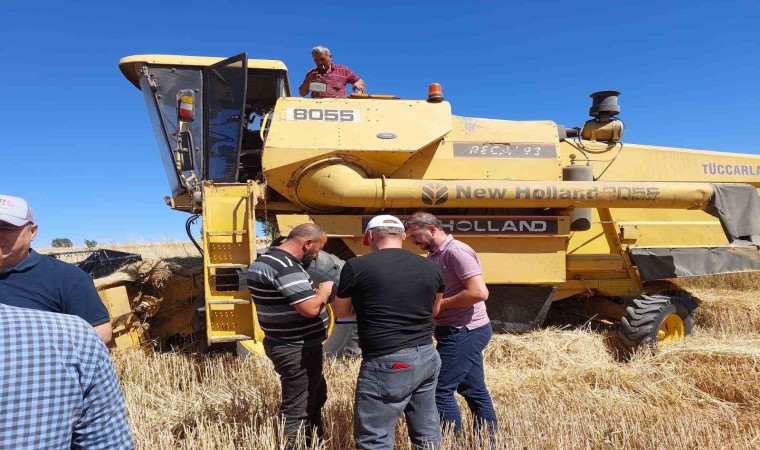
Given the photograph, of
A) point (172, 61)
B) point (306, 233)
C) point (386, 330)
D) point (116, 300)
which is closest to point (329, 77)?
point (172, 61)

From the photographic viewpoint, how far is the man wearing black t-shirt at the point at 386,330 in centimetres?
234

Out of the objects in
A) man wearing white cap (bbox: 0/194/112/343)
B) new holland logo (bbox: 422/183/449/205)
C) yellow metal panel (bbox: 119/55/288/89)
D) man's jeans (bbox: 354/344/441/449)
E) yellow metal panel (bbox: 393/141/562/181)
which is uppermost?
yellow metal panel (bbox: 119/55/288/89)

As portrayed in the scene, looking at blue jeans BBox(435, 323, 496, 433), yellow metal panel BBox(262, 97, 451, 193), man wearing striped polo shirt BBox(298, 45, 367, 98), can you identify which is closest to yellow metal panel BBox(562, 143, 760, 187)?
yellow metal panel BBox(262, 97, 451, 193)

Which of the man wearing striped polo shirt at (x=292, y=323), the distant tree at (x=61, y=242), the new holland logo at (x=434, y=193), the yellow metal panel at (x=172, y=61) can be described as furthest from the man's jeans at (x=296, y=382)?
the distant tree at (x=61, y=242)

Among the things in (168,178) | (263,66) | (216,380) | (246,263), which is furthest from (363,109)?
(216,380)

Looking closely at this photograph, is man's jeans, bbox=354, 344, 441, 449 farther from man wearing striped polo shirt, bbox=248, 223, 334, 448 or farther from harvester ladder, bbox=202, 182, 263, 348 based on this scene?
harvester ladder, bbox=202, 182, 263, 348

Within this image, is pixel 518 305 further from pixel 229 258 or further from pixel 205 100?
pixel 205 100

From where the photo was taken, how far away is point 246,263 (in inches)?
171

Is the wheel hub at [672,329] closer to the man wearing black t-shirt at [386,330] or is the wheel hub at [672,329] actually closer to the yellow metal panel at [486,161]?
the yellow metal panel at [486,161]

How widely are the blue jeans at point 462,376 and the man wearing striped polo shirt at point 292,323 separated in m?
0.75

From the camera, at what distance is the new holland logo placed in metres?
4.82

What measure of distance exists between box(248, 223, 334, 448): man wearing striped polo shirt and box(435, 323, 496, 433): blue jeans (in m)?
0.75

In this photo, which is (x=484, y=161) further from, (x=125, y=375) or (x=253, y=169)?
(x=125, y=375)

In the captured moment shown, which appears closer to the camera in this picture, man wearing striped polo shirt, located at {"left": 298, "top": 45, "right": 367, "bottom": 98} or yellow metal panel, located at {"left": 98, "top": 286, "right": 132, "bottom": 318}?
yellow metal panel, located at {"left": 98, "top": 286, "right": 132, "bottom": 318}
